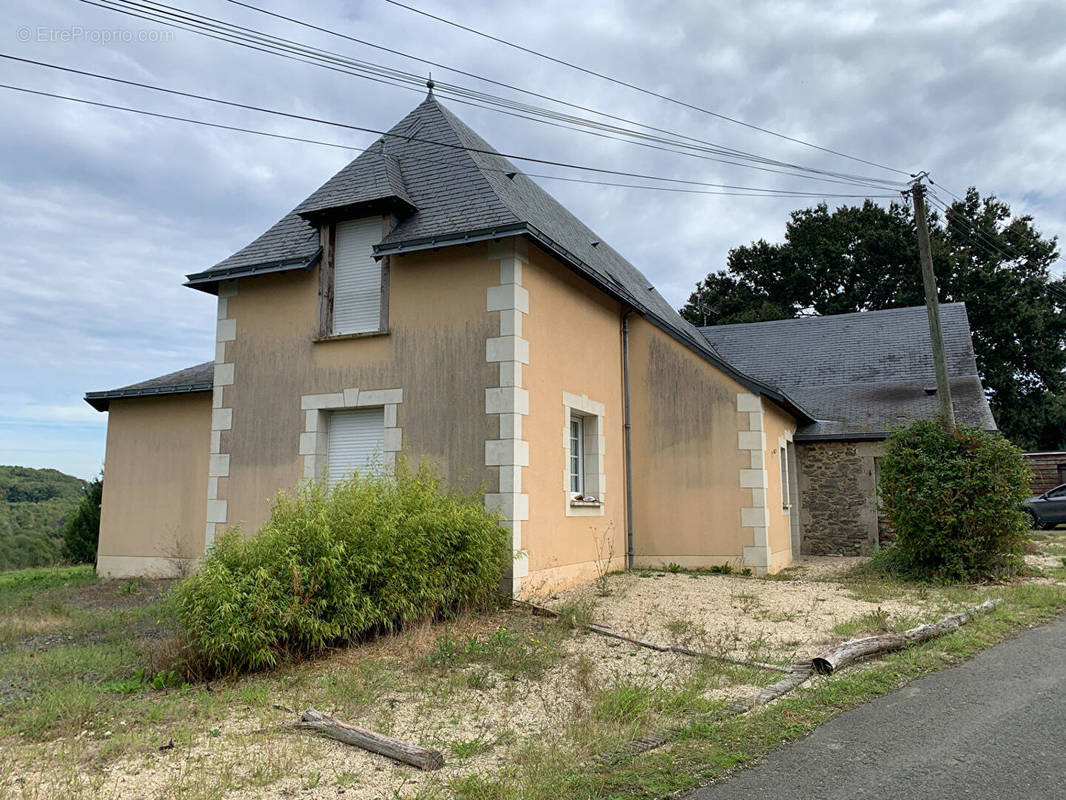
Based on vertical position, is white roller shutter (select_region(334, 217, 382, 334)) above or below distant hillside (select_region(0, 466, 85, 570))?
above

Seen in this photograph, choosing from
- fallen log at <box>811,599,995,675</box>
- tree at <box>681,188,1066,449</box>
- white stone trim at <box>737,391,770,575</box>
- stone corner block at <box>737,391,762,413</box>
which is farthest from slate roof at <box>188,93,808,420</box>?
tree at <box>681,188,1066,449</box>

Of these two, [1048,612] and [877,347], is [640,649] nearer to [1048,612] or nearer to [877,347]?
[1048,612]

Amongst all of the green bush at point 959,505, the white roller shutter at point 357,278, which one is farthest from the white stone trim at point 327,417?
the green bush at point 959,505

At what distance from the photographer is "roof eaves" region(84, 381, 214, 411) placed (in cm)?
1316

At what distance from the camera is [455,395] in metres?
9.77

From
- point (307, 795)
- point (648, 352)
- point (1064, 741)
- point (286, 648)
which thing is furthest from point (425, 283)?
point (1064, 741)

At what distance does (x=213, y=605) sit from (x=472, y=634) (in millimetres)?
2427

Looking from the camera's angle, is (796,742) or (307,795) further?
(796,742)

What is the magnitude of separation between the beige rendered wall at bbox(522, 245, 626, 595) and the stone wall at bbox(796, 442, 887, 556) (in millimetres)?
5344

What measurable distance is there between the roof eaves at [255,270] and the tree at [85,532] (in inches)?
386

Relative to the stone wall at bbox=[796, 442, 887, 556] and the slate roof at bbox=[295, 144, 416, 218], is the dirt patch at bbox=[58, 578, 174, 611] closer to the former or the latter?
the slate roof at bbox=[295, 144, 416, 218]

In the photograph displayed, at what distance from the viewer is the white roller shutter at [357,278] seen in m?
10.6

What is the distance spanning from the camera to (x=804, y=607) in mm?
8992

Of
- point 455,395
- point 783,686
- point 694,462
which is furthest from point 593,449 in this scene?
point 783,686
